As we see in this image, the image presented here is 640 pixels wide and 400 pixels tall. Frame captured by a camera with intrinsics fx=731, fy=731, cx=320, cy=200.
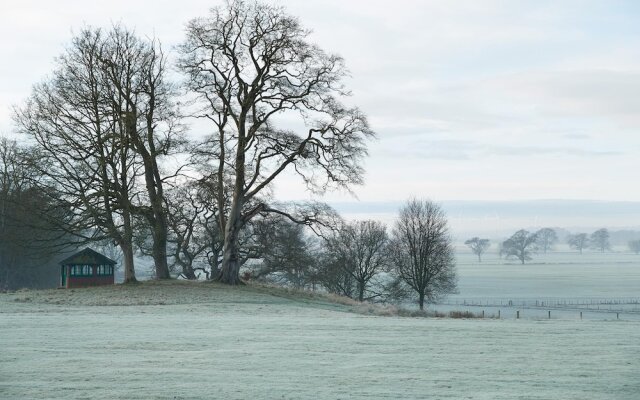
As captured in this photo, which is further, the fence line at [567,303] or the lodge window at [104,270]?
the fence line at [567,303]

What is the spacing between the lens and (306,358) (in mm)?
17828

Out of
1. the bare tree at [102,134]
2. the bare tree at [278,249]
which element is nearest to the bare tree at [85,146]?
the bare tree at [102,134]

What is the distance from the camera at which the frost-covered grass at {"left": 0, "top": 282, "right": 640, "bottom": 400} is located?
1399 centimetres

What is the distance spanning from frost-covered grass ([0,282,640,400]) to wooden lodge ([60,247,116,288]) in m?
20.2

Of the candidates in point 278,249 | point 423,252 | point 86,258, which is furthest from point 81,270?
point 423,252

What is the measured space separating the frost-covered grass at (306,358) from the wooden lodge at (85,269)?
20.2 meters

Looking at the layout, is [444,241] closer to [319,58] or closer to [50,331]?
[319,58]

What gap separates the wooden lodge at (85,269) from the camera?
50.6m

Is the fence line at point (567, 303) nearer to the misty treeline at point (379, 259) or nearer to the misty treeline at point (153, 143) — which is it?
the misty treeline at point (379, 259)

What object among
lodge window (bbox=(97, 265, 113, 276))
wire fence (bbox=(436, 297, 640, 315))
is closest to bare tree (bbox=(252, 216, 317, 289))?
lodge window (bbox=(97, 265, 113, 276))

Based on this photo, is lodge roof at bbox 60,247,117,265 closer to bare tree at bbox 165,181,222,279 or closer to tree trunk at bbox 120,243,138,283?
bare tree at bbox 165,181,222,279

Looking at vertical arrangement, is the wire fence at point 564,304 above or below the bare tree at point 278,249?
below

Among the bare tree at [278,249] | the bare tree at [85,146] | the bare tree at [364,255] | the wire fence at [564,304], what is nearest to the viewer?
the bare tree at [85,146]

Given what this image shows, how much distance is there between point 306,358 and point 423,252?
Answer: 2278 inches
